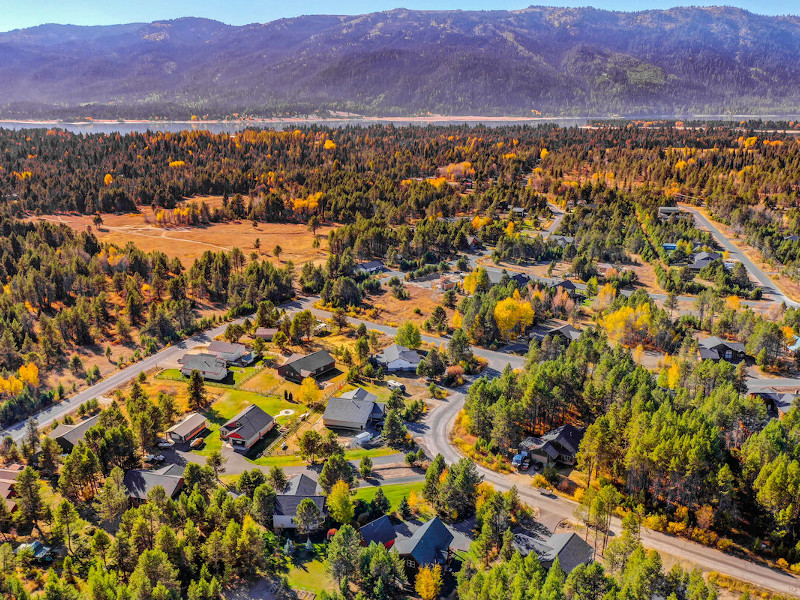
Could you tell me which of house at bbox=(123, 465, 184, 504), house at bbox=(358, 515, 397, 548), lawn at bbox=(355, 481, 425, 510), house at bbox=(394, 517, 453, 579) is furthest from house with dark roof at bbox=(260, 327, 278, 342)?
house at bbox=(394, 517, 453, 579)

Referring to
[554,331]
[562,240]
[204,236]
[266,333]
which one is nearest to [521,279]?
[554,331]

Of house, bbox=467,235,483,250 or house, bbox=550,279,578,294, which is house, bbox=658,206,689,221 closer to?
house, bbox=467,235,483,250

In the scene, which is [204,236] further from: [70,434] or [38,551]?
[38,551]

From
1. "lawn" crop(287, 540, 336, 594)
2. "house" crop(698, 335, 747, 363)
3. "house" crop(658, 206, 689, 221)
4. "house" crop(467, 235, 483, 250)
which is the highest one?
"house" crop(658, 206, 689, 221)

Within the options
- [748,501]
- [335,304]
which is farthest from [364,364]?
[748,501]

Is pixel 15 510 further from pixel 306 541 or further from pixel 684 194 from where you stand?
pixel 684 194

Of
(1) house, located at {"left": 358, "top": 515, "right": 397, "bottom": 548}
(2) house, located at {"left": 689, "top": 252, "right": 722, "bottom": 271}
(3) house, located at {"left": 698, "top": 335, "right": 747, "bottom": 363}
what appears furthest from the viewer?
(2) house, located at {"left": 689, "top": 252, "right": 722, "bottom": 271}
